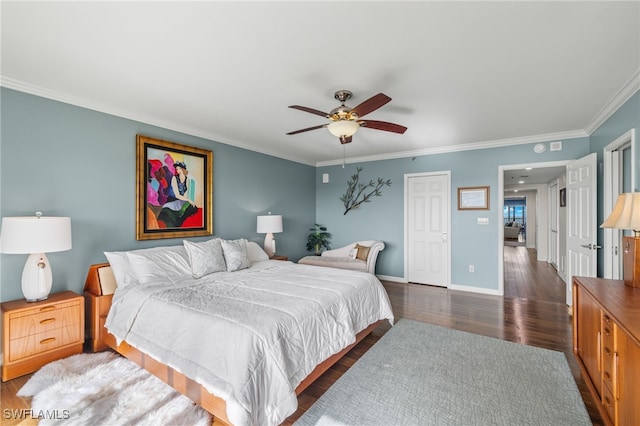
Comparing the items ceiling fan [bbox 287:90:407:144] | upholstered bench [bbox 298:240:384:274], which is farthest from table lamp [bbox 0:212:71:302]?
upholstered bench [bbox 298:240:384:274]

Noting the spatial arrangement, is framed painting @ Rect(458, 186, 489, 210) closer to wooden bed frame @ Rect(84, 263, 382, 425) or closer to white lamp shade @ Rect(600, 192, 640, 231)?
white lamp shade @ Rect(600, 192, 640, 231)

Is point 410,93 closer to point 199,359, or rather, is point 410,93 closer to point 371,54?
point 371,54

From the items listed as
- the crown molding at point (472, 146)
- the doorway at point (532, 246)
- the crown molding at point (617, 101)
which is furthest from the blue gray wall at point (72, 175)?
the doorway at point (532, 246)

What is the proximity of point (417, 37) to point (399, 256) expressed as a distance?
4216 mm

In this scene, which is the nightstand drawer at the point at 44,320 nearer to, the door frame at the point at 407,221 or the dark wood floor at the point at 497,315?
the dark wood floor at the point at 497,315

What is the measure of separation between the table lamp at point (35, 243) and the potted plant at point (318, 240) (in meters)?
4.20

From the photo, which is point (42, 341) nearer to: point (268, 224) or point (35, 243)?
point (35, 243)

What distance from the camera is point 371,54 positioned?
81.4 inches

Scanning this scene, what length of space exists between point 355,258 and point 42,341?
13.5 feet

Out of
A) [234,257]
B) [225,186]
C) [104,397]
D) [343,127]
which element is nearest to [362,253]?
[234,257]

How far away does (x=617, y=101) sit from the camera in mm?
2818

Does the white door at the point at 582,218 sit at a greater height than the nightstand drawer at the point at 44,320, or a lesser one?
greater

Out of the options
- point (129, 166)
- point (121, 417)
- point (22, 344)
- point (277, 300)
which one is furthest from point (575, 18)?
point (22, 344)

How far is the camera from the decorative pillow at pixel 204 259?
3.16 meters
